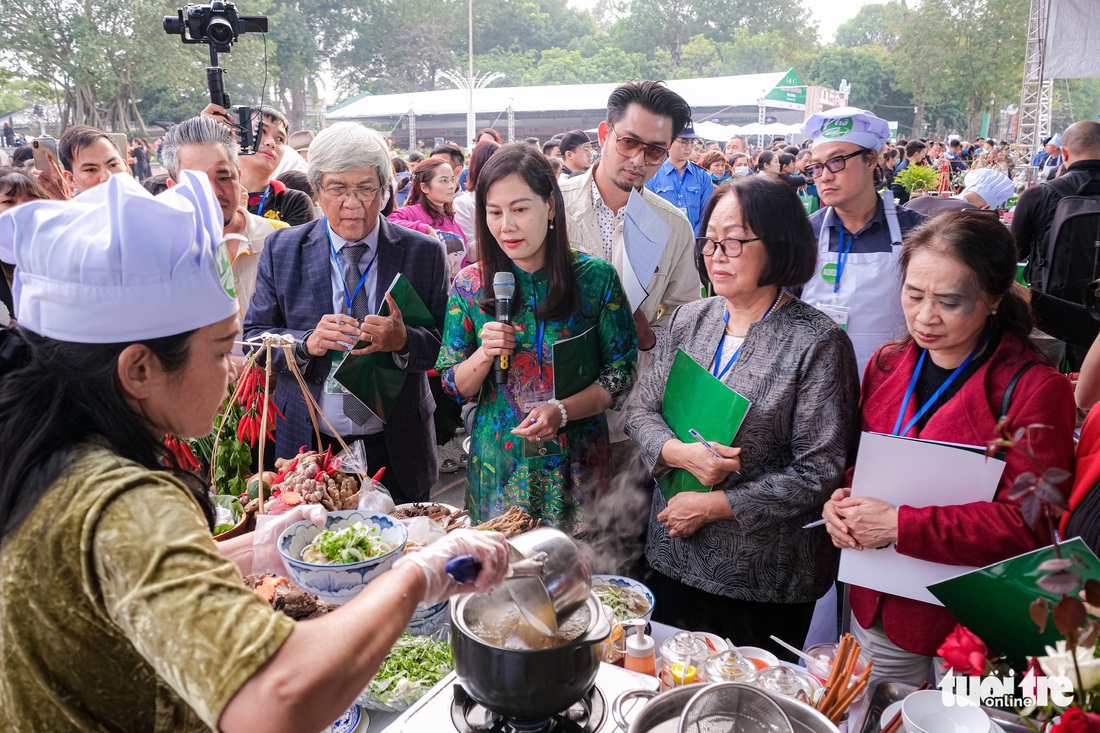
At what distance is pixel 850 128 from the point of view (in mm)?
2812

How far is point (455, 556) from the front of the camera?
109 centimetres

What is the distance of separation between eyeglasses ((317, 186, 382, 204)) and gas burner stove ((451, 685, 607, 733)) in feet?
5.91

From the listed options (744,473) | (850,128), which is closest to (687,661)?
(744,473)

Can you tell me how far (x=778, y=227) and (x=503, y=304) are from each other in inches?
33.4

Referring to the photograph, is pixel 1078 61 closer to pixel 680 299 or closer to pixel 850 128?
pixel 850 128

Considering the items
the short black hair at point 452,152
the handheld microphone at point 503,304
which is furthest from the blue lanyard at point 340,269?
the short black hair at point 452,152

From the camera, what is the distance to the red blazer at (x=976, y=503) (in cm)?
163

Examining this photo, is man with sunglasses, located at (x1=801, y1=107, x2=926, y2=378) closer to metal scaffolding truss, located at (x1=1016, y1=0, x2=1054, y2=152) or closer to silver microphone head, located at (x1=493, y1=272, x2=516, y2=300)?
silver microphone head, located at (x1=493, y1=272, x2=516, y2=300)

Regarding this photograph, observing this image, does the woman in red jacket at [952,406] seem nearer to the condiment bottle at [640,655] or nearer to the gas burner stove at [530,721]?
the condiment bottle at [640,655]

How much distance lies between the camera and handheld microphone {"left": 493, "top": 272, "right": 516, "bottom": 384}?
2.24 m

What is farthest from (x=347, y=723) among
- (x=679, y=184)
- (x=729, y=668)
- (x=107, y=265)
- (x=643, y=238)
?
(x=679, y=184)

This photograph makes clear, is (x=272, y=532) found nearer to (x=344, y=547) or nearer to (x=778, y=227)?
(x=344, y=547)

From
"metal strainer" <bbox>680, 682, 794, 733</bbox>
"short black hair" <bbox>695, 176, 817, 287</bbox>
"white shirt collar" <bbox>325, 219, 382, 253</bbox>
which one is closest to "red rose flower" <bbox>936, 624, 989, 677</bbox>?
"metal strainer" <bbox>680, 682, 794, 733</bbox>

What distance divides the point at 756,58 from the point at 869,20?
112 ft
